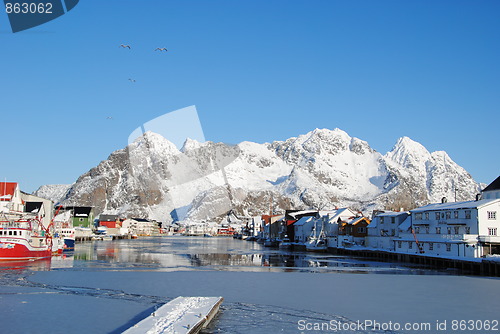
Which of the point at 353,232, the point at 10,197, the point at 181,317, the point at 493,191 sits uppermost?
the point at 493,191

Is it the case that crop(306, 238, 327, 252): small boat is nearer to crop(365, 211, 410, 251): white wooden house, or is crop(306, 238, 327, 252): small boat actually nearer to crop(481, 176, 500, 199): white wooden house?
crop(365, 211, 410, 251): white wooden house

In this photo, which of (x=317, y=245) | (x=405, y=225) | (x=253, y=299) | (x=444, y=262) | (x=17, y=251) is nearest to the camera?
(x=253, y=299)

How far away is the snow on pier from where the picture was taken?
66.9ft

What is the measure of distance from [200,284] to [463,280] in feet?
75.9

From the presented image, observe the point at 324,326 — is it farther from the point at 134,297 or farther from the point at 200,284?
the point at 200,284

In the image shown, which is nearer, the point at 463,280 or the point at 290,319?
the point at 290,319

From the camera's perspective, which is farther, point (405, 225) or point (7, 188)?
point (7, 188)

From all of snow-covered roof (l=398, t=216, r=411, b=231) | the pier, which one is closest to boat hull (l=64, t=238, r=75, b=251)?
the pier

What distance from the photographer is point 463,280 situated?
42.7m

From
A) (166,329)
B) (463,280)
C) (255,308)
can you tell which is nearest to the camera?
(166,329)

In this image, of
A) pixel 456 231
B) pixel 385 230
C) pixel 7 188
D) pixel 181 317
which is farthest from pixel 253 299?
pixel 7 188

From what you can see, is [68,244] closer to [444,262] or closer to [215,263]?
[215,263]

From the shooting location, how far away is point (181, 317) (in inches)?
892

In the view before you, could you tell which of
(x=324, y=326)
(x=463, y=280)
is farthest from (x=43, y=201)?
(x=324, y=326)
